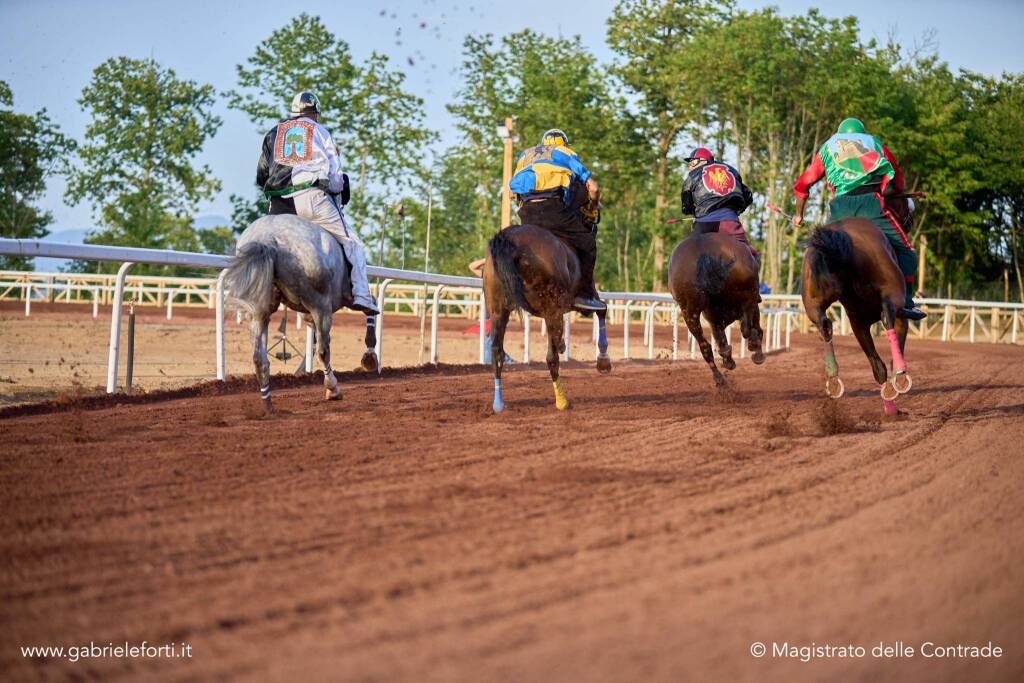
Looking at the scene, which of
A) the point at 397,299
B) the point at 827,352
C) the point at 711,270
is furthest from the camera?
the point at 397,299

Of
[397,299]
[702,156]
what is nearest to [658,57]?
[397,299]

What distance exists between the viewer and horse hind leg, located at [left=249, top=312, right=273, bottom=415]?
25.2ft

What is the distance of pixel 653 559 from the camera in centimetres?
347

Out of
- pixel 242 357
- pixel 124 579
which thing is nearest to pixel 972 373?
pixel 242 357

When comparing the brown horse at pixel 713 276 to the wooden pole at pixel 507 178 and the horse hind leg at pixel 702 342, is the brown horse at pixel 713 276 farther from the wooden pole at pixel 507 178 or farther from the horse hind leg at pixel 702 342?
the wooden pole at pixel 507 178

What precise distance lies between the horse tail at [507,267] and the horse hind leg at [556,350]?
0.33 m

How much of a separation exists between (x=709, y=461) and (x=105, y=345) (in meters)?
13.0

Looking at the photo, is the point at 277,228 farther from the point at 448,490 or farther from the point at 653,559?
the point at 653,559

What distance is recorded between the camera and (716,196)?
10172 mm

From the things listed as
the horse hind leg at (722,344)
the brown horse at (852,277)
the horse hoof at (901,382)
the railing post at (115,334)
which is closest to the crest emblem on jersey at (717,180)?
the horse hind leg at (722,344)

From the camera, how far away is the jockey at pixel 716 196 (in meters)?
10.2

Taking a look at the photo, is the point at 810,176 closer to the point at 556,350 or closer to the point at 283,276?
the point at 556,350

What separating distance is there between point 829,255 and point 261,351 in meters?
4.28

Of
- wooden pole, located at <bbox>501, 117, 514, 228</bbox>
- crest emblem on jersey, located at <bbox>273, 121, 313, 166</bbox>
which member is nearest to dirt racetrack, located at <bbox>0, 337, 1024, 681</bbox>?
crest emblem on jersey, located at <bbox>273, 121, 313, 166</bbox>
